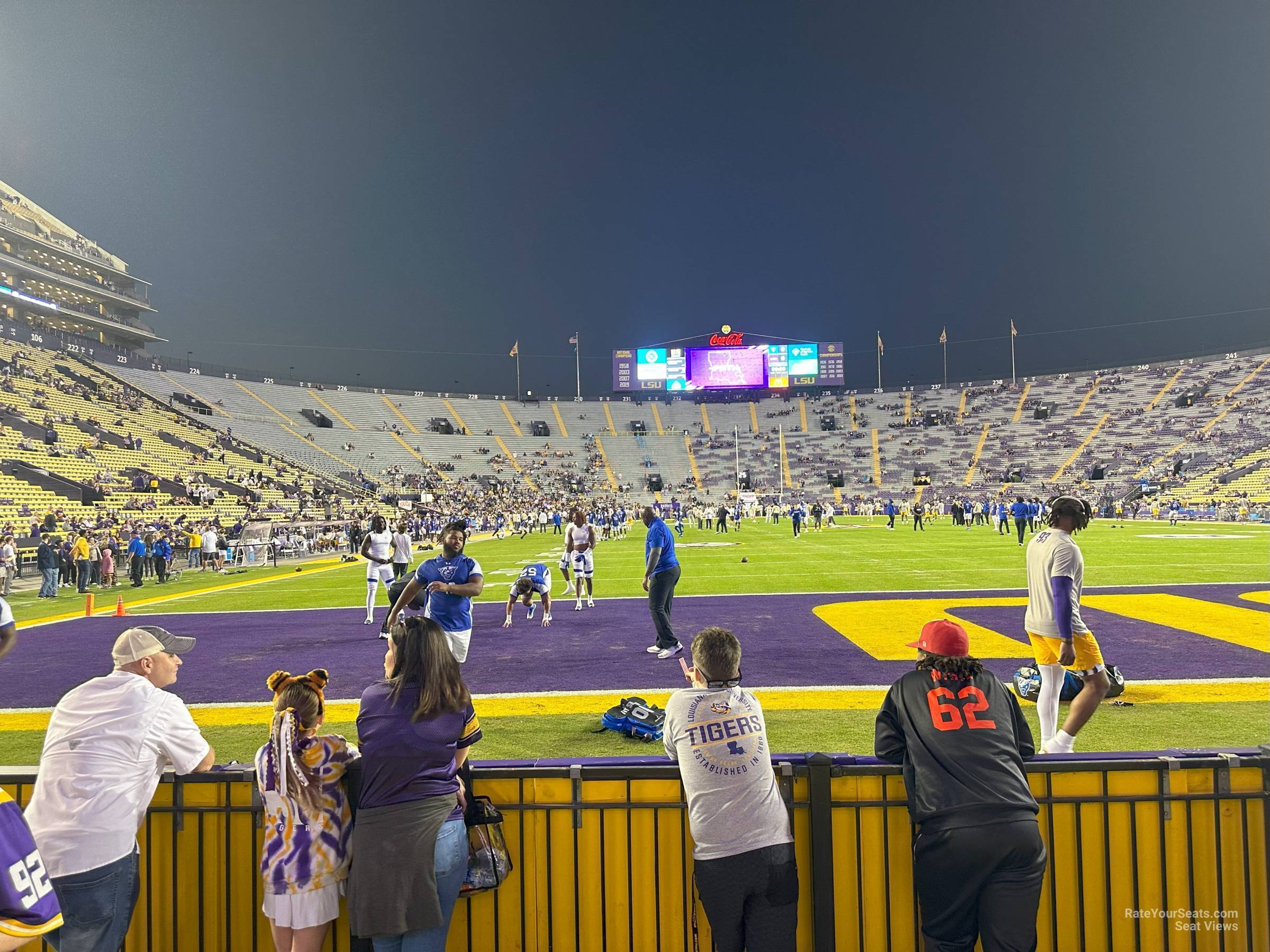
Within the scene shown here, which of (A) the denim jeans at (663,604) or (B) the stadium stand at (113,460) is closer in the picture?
(A) the denim jeans at (663,604)

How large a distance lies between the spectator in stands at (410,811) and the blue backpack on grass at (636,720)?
318 centimetres

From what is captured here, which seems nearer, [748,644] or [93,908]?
[93,908]

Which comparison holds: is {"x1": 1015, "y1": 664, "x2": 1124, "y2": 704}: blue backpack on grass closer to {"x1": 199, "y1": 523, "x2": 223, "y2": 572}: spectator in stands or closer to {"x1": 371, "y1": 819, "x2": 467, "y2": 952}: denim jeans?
{"x1": 371, "y1": 819, "x2": 467, "y2": 952}: denim jeans

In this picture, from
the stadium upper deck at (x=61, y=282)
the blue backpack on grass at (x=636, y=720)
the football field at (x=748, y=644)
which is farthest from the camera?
the stadium upper deck at (x=61, y=282)

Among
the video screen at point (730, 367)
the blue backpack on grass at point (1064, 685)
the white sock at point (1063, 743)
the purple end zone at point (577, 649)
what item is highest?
the video screen at point (730, 367)

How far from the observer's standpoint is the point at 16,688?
8.55m

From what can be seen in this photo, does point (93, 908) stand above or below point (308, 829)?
below

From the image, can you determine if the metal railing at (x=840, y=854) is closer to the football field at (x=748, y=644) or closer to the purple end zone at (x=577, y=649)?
the football field at (x=748, y=644)

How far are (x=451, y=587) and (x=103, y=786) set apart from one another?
4.00 m

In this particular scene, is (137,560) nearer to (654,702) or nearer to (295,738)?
(654,702)

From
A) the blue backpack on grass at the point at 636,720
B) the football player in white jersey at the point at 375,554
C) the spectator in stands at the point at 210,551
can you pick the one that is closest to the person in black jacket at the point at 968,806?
the blue backpack on grass at the point at 636,720

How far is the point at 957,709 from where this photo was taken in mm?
2770

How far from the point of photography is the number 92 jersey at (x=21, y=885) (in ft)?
4.88

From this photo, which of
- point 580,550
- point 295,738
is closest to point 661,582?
point 580,550
